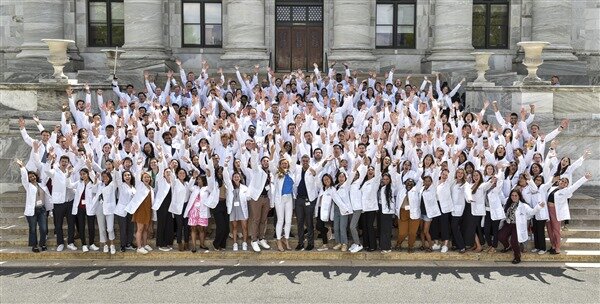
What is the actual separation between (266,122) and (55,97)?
20.1 ft

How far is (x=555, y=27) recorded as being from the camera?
93.7ft

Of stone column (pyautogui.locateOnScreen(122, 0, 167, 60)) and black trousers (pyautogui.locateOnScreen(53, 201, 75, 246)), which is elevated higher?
stone column (pyautogui.locateOnScreen(122, 0, 167, 60))

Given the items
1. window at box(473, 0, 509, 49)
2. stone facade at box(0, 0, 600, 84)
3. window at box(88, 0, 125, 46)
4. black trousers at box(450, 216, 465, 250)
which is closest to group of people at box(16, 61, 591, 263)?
black trousers at box(450, 216, 465, 250)

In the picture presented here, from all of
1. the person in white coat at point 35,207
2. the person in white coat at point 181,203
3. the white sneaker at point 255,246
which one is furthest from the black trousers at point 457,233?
the person in white coat at point 35,207

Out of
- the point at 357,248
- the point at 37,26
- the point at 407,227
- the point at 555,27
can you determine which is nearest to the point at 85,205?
the point at 357,248

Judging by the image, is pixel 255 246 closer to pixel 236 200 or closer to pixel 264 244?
pixel 264 244

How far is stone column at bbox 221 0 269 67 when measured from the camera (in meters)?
27.8

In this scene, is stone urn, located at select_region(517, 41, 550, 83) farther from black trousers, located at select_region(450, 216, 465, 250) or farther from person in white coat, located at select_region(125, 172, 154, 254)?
person in white coat, located at select_region(125, 172, 154, 254)

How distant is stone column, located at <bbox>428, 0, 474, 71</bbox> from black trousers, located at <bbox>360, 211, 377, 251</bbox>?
13.8 meters

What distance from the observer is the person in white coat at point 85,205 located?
1522cm

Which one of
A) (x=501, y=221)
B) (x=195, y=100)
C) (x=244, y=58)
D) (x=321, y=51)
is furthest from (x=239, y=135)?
(x=321, y=51)

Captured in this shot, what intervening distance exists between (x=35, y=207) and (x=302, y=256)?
578cm

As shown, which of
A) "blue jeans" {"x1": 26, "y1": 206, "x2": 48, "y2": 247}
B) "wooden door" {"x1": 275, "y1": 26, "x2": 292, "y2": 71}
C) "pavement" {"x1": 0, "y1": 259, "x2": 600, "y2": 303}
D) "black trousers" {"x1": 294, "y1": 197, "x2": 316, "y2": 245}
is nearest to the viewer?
"pavement" {"x1": 0, "y1": 259, "x2": 600, "y2": 303}

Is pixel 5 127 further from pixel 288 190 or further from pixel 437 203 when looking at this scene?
pixel 437 203
